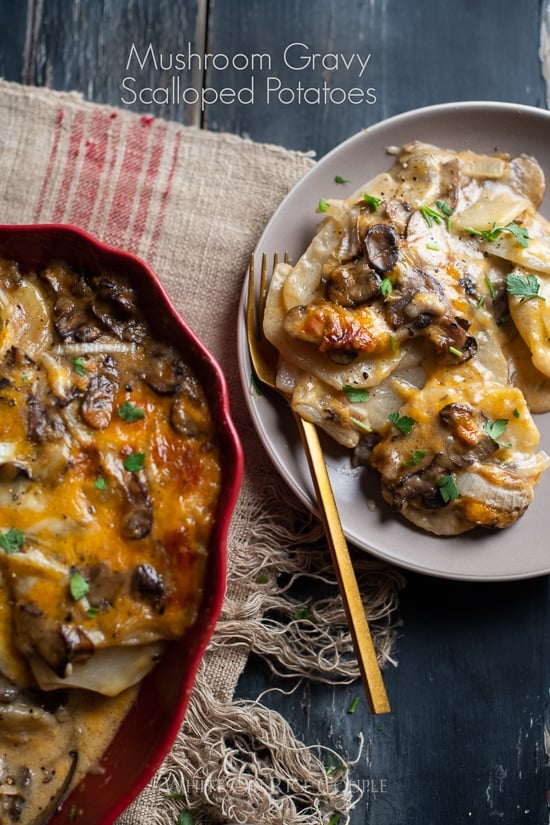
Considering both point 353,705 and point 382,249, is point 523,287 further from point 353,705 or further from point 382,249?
point 353,705

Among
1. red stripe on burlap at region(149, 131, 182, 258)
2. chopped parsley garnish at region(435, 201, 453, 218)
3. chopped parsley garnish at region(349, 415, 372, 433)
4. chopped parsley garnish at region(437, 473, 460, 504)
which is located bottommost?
chopped parsley garnish at region(437, 473, 460, 504)

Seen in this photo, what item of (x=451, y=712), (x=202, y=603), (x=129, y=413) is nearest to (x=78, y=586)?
(x=202, y=603)

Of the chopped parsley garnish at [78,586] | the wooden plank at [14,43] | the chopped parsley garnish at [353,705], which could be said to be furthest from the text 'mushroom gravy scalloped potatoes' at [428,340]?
the wooden plank at [14,43]

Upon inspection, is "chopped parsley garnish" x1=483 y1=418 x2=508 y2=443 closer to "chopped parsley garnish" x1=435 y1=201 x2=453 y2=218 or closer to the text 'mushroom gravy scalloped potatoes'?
the text 'mushroom gravy scalloped potatoes'

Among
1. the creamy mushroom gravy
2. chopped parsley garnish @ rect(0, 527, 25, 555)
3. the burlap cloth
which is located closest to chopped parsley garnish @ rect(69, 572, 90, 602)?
the creamy mushroom gravy

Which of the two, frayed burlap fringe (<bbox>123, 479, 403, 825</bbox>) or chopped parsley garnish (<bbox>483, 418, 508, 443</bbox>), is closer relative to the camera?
chopped parsley garnish (<bbox>483, 418, 508, 443</bbox>)

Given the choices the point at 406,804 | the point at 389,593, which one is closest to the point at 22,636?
the point at 389,593

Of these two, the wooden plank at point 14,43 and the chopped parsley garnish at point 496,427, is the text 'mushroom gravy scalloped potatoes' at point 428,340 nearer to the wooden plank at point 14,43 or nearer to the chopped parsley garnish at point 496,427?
the chopped parsley garnish at point 496,427

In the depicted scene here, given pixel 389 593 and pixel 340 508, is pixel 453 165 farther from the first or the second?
pixel 389 593
